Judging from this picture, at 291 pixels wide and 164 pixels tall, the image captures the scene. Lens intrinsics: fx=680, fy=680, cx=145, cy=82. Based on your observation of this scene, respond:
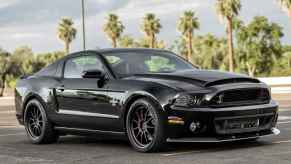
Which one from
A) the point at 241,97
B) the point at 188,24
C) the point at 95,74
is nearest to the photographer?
the point at 241,97

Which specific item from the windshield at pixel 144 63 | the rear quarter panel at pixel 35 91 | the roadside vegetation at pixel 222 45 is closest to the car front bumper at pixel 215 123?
the windshield at pixel 144 63

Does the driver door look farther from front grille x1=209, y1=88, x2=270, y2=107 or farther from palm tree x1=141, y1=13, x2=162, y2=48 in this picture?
palm tree x1=141, y1=13, x2=162, y2=48

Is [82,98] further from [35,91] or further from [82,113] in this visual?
[35,91]

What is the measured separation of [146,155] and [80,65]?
2.46 meters

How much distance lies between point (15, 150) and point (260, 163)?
158 inches

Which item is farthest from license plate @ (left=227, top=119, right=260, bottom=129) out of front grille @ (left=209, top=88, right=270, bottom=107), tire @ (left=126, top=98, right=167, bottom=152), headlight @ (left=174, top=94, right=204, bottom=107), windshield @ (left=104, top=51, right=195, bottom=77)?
windshield @ (left=104, top=51, right=195, bottom=77)

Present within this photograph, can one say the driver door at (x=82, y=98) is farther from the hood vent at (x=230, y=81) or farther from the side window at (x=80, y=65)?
the hood vent at (x=230, y=81)

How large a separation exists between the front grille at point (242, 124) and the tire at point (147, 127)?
71 centimetres

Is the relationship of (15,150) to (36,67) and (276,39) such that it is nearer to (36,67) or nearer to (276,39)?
(276,39)

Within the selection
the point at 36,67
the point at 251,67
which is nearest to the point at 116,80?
the point at 251,67

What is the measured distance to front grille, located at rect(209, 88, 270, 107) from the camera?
855 cm

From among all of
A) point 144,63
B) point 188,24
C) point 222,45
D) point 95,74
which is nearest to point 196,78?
point 144,63

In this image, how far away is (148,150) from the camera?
8.80 m

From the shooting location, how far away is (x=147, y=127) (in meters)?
8.85
